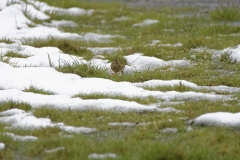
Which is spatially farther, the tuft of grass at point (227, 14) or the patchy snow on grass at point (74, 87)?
the tuft of grass at point (227, 14)

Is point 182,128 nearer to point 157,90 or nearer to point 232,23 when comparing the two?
point 157,90

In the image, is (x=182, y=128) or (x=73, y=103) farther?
(x=73, y=103)

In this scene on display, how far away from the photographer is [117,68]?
7.22m

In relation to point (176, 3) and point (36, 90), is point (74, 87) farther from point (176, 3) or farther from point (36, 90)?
point (176, 3)

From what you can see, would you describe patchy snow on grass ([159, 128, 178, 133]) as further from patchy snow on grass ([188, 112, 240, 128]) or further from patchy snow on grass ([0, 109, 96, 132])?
patchy snow on grass ([0, 109, 96, 132])

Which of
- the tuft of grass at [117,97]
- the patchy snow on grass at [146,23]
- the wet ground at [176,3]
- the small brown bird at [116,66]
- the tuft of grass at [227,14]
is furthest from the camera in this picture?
the wet ground at [176,3]

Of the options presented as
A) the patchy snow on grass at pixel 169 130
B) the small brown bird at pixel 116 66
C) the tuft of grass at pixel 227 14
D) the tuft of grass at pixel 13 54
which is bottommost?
the patchy snow on grass at pixel 169 130

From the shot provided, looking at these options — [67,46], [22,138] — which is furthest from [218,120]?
[67,46]

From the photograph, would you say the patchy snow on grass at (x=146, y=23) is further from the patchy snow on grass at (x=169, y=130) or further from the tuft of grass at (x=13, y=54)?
the patchy snow on grass at (x=169, y=130)

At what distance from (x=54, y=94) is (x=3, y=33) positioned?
459cm

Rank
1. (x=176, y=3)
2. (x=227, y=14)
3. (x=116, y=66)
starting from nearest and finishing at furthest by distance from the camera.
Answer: (x=116, y=66) → (x=227, y=14) → (x=176, y=3)

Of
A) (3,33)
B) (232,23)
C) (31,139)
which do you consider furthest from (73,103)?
(232,23)

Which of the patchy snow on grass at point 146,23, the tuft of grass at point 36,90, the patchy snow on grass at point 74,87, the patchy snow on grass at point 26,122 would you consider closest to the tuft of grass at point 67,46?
the patchy snow on grass at point 74,87

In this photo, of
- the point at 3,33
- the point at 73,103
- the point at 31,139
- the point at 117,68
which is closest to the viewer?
the point at 31,139
